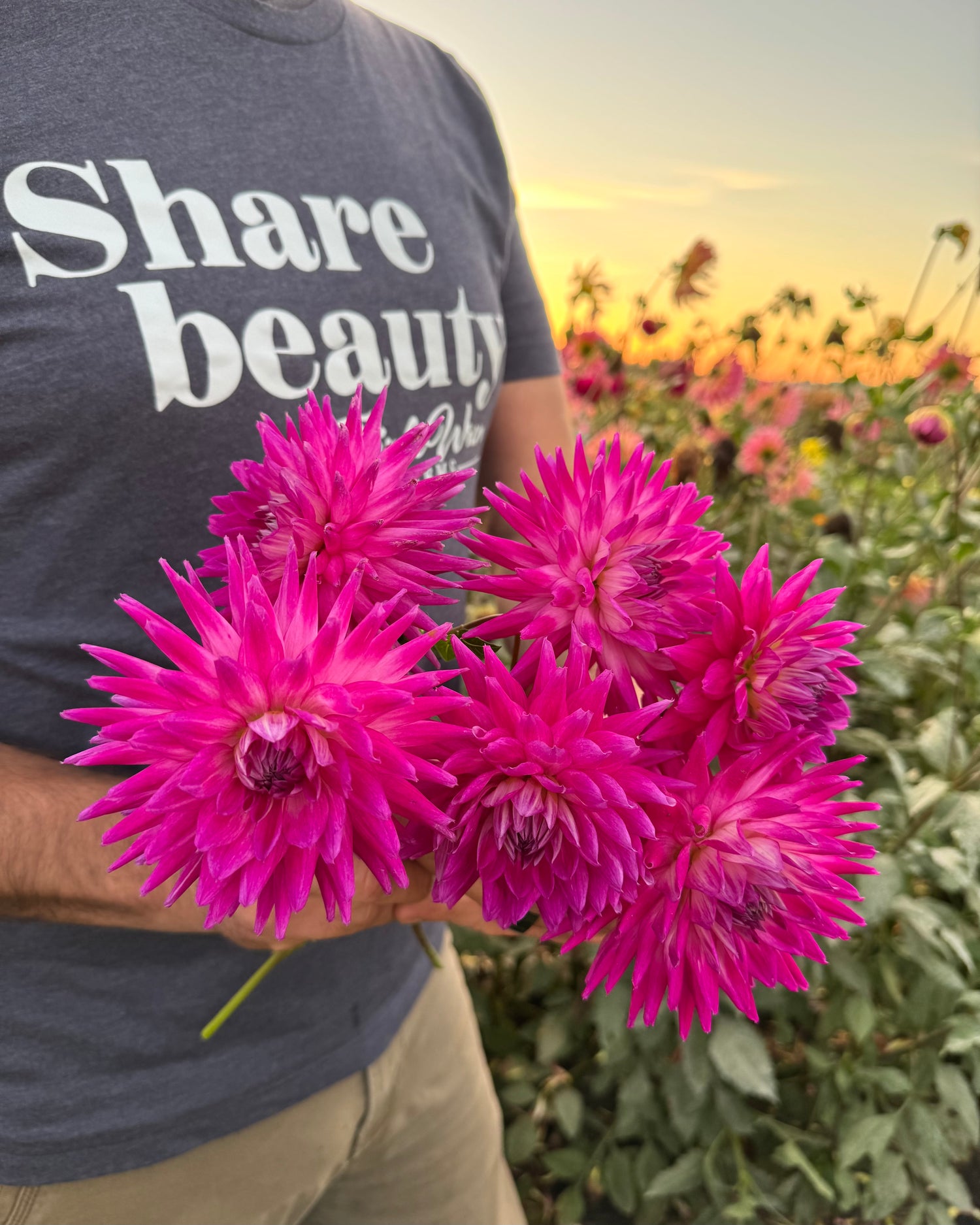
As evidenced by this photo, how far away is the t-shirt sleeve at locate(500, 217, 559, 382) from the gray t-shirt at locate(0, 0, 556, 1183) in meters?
0.21

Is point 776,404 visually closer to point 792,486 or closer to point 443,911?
point 792,486

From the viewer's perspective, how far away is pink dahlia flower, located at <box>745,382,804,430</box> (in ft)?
6.68

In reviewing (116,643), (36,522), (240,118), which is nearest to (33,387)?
(36,522)

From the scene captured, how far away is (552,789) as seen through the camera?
1.21 feet

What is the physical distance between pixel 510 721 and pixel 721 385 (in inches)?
80.5

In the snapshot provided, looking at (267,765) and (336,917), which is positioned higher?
(267,765)

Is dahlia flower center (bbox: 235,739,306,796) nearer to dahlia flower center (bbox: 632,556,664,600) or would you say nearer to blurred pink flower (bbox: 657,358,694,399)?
dahlia flower center (bbox: 632,556,664,600)

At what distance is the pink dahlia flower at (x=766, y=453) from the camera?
167cm

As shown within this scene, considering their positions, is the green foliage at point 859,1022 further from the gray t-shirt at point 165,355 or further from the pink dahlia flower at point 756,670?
the pink dahlia flower at point 756,670

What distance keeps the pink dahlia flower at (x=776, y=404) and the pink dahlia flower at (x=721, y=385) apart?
48mm

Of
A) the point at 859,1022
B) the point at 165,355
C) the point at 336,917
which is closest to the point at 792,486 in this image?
the point at 859,1022

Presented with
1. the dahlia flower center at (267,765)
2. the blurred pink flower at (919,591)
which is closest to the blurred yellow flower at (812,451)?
the blurred pink flower at (919,591)

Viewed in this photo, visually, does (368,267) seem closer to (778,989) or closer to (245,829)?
(245,829)

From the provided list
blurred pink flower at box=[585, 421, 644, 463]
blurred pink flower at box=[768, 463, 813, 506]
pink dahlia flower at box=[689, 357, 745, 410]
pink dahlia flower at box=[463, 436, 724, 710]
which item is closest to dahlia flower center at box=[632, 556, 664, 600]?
pink dahlia flower at box=[463, 436, 724, 710]
